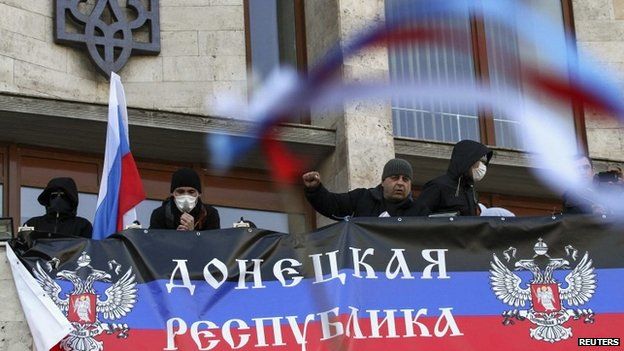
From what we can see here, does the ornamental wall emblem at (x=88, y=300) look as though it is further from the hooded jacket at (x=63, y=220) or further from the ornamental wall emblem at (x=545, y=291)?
the ornamental wall emblem at (x=545, y=291)

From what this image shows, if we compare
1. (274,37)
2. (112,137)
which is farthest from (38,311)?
(274,37)

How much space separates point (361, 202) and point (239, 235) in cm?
163

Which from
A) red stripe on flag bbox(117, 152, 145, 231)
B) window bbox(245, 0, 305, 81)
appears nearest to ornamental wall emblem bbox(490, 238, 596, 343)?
red stripe on flag bbox(117, 152, 145, 231)

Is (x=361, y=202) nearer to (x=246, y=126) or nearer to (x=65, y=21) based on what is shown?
(x=246, y=126)

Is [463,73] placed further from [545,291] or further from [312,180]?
[545,291]

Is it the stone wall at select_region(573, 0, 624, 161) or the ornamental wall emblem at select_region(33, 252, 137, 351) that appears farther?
the stone wall at select_region(573, 0, 624, 161)

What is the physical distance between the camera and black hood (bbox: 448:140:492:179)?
14647 millimetres

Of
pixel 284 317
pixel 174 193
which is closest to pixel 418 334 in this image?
pixel 284 317

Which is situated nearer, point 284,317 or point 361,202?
point 284,317

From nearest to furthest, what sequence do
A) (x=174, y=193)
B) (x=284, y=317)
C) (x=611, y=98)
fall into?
(x=284, y=317), (x=174, y=193), (x=611, y=98)

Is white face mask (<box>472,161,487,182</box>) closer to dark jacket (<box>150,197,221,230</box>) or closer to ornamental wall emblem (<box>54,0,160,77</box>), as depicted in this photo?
dark jacket (<box>150,197,221,230</box>)

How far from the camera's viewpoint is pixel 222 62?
1823 centimetres

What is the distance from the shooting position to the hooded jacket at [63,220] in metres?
14.5

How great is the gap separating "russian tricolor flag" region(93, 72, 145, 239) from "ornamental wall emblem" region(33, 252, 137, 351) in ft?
6.00
